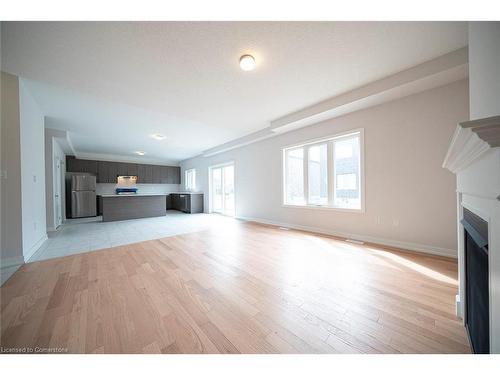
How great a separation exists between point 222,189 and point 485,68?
6525 millimetres

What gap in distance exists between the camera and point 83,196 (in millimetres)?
6590

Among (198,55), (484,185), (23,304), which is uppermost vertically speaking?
(198,55)

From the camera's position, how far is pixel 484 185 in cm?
79

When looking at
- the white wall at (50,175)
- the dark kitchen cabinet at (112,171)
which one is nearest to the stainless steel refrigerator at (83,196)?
the dark kitchen cabinet at (112,171)

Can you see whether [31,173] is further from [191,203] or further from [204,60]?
[191,203]

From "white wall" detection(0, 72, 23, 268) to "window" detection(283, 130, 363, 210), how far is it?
4.54 meters

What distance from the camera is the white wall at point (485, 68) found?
853 millimetres

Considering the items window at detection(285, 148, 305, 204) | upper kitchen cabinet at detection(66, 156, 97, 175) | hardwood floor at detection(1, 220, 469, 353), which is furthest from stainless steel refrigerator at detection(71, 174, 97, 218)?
window at detection(285, 148, 305, 204)

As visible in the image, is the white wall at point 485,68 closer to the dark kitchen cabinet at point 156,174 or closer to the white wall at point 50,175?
the white wall at point 50,175

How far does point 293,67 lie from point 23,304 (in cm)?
357

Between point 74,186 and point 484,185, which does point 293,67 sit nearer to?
point 484,185

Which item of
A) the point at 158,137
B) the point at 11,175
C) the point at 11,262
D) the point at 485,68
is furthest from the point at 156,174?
the point at 485,68
